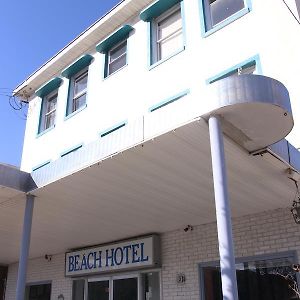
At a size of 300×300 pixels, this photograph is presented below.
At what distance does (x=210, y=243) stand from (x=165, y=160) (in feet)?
14.2

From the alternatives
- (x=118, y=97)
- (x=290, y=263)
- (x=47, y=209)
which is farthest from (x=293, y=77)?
(x=47, y=209)

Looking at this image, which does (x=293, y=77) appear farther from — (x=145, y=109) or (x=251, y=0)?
(x=145, y=109)

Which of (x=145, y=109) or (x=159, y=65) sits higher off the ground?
(x=159, y=65)

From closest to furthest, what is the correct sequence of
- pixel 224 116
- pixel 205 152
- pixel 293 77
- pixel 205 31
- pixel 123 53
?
pixel 224 116, pixel 205 152, pixel 293 77, pixel 205 31, pixel 123 53

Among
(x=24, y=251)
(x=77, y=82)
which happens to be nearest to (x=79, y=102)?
(x=77, y=82)

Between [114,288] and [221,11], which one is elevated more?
[221,11]

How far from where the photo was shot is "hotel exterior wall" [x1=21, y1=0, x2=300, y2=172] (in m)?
8.37

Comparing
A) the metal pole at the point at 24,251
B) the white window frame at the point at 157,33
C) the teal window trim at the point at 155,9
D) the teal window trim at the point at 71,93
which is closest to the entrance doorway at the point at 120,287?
the metal pole at the point at 24,251

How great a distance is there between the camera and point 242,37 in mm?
9078

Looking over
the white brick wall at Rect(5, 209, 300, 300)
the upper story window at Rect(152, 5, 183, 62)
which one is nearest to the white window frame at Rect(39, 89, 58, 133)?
the upper story window at Rect(152, 5, 183, 62)

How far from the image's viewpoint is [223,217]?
471 centimetres

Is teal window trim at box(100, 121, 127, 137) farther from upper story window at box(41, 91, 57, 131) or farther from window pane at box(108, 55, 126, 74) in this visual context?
upper story window at box(41, 91, 57, 131)

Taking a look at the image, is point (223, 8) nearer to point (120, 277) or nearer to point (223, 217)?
point (223, 217)

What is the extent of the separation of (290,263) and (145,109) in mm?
4913
